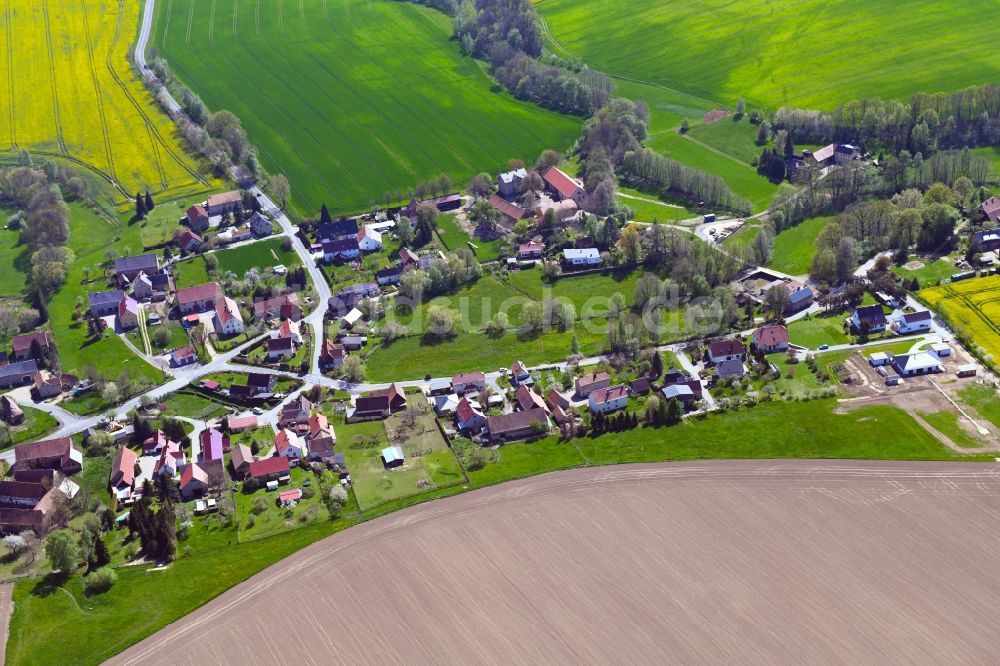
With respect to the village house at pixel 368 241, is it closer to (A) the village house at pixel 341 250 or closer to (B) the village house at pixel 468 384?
(A) the village house at pixel 341 250

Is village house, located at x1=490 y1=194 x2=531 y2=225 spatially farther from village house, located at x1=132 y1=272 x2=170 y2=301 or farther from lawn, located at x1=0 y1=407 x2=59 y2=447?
lawn, located at x1=0 y1=407 x2=59 y2=447

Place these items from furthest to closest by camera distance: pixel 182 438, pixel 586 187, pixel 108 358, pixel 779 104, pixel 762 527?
pixel 779 104
pixel 586 187
pixel 108 358
pixel 182 438
pixel 762 527

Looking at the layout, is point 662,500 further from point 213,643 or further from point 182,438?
point 182,438

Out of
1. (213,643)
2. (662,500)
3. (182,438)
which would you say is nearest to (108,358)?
(182,438)

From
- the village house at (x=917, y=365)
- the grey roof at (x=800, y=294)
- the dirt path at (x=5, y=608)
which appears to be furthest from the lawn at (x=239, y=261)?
the village house at (x=917, y=365)

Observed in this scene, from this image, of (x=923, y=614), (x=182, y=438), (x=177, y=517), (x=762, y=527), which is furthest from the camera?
(x=182, y=438)

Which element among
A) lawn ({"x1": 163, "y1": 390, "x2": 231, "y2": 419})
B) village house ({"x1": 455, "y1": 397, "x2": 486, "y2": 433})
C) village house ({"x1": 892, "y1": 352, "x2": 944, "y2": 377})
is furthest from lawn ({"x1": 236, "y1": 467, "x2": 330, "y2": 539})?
village house ({"x1": 892, "y1": 352, "x2": 944, "y2": 377})

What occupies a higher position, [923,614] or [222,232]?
[222,232]

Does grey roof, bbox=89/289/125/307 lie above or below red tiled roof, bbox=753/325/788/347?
above
